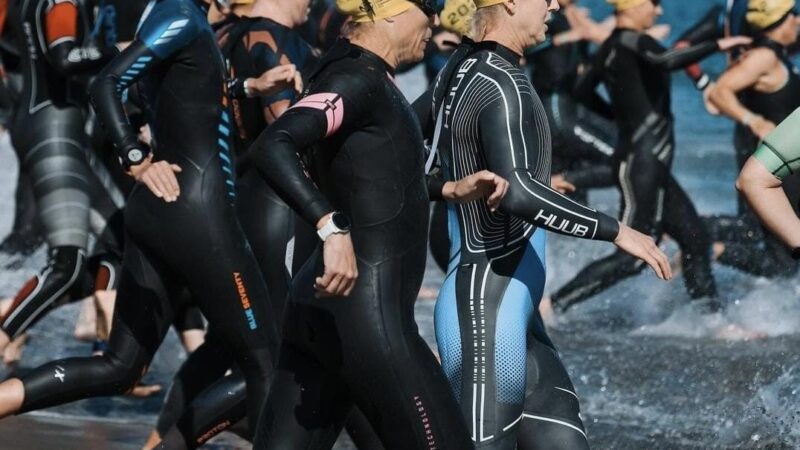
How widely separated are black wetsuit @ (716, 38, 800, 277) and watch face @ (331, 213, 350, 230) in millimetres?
4811

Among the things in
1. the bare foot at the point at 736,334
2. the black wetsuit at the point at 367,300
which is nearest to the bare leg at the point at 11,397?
the black wetsuit at the point at 367,300

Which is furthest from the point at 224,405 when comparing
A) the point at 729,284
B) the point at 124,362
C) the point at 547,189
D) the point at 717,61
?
the point at 717,61

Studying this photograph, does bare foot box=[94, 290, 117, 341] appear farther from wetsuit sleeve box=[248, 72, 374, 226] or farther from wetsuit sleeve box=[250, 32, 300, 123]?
wetsuit sleeve box=[248, 72, 374, 226]

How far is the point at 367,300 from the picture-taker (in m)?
4.19

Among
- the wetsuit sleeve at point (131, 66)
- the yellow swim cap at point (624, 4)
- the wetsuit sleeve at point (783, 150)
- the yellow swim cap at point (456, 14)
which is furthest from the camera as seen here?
the yellow swim cap at point (624, 4)

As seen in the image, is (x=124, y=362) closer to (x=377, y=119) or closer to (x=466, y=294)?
(x=466, y=294)

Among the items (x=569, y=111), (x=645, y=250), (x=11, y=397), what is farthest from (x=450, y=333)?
(x=569, y=111)

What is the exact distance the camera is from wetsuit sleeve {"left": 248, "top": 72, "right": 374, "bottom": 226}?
157 inches

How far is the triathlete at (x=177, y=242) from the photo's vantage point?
5473mm

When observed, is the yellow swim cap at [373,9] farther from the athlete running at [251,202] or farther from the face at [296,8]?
the face at [296,8]

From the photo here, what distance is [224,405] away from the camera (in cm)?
579

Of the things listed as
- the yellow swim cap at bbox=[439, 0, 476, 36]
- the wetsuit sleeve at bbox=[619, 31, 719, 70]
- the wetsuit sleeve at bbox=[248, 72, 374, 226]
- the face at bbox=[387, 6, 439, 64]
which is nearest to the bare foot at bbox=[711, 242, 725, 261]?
the wetsuit sleeve at bbox=[619, 31, 719, 70]

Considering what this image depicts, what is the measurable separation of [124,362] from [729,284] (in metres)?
6.19

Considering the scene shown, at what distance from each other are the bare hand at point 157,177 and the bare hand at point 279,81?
58 cm
